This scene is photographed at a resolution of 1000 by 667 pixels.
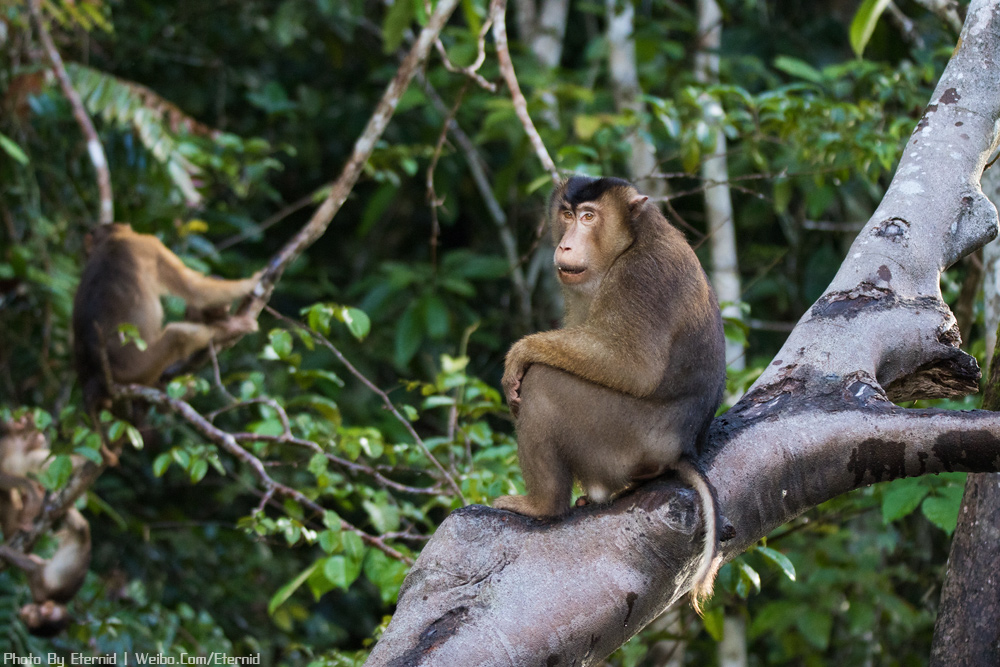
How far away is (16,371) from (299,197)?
132 inches

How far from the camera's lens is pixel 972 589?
3.08 metres

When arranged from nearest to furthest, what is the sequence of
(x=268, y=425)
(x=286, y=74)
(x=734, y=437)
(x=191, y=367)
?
(x=734, y=437) < (x=268, y=425) < (x=191, y=367) < (x=286, y=74)

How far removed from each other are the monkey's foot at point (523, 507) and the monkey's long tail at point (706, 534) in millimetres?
441

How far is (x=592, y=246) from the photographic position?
3.25 meters

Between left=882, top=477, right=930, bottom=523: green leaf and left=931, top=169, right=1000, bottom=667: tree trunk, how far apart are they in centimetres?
48

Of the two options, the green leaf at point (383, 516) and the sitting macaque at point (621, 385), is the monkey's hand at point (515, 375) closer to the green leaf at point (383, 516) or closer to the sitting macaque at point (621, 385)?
the sitting macaque at point (621, 385)

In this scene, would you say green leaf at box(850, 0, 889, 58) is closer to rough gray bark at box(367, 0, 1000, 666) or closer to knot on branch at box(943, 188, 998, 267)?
rough gray bark at box(367, 0, 1000, 666)

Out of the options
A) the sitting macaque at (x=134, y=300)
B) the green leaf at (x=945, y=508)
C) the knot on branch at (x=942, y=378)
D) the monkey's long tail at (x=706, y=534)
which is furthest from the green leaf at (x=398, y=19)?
the green leaf at (x=945, y=508)

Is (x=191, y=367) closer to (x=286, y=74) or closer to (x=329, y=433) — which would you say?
(x=329, y=433)

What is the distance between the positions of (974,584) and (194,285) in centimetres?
499

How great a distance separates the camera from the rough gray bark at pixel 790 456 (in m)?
2.30

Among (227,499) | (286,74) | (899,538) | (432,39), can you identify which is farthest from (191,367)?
(899,538)

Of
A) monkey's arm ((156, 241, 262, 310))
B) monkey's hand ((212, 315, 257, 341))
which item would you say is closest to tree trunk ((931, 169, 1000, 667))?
monkey's hand ((212, 315, 257, 341))

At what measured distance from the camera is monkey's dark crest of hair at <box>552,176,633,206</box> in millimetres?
3301
